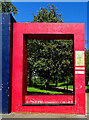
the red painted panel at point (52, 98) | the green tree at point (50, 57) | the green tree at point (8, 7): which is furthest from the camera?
the green tree at point (50, 57)

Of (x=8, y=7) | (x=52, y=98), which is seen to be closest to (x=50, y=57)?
(x=8, y=7)

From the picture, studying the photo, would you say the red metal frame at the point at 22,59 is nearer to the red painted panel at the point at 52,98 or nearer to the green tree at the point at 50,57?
the red painted panel at the point at 52,98

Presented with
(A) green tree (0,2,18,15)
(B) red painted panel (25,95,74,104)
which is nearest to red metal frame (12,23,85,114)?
(B) red painted panel (25,95,74,104)

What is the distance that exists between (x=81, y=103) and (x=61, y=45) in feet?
42.9

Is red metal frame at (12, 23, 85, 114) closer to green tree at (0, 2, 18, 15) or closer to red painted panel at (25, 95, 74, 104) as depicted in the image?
red painted panel at (25, 95, 74, 104)

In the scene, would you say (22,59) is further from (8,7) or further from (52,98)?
(8,7)

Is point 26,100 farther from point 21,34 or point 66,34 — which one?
point 66,34

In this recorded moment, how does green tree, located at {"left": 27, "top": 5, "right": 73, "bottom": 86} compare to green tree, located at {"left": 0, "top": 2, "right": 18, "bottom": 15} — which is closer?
green tree, located at {"left": 0, "top": 2, "right": 18, "bottom": 15}

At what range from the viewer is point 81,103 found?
8.02 m

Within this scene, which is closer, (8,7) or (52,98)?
(52,98)

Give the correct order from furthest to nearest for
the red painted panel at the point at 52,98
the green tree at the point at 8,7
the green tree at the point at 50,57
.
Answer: the green tree at the point at 50,57 < the green tree at the point at 8,7 < the red painted panel at the point at 52,98

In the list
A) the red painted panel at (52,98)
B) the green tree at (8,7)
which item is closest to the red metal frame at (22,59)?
the red painted panel at (52,98)

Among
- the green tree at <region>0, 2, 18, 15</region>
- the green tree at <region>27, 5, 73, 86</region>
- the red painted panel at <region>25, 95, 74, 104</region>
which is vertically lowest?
the red painted panel at <region>25, 95, 74, 104</region>

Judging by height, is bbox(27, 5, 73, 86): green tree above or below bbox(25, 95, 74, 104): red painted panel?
above
